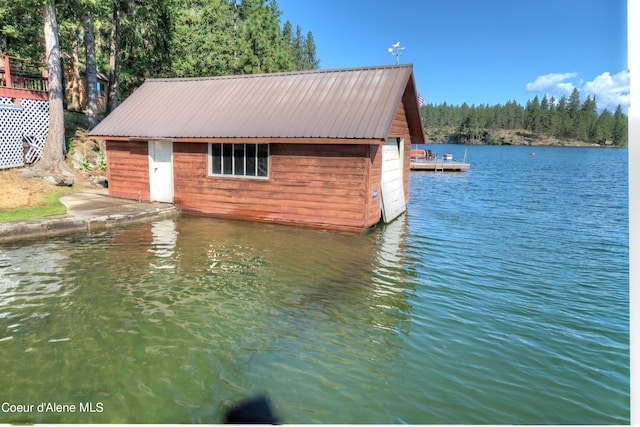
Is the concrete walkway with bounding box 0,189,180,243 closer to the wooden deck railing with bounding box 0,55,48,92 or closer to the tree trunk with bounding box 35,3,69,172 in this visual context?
the tree trunk with bounding box 35,3,69,172

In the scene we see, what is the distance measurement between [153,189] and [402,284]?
10.4 m

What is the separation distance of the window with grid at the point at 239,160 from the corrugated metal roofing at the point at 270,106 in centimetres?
59

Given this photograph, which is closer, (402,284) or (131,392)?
(131,392)

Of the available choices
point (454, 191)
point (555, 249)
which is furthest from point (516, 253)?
point (454, 191)

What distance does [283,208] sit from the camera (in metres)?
12.7

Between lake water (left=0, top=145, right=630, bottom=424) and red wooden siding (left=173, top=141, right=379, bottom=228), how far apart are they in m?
1.14

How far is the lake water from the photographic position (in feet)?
14.3

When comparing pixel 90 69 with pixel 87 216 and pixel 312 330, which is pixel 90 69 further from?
pixel 312 330

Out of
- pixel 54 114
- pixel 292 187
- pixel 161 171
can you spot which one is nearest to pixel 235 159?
pixel 292 187

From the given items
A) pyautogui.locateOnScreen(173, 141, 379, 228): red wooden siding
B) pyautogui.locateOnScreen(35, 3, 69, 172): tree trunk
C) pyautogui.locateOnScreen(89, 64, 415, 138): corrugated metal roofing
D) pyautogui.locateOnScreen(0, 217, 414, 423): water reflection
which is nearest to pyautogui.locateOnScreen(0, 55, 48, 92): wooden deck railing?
pyautogui.locateOnScreen(35, 3, 69, 172): tree trunk

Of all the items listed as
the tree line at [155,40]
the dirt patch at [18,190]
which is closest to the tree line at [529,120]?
the tree line at [155,40]

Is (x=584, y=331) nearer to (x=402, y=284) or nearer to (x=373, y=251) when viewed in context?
(x=402, y=284)

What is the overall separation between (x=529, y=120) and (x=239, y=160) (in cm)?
17999

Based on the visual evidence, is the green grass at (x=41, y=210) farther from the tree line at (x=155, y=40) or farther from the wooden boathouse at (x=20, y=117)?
the tree line at (x=155, y=40)
